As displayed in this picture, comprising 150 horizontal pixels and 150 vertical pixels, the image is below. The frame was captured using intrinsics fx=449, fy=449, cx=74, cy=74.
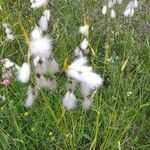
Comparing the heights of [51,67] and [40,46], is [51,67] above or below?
above

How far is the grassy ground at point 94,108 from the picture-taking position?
1.96 meters

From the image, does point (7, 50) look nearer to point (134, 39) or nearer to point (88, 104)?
point (134, 39)

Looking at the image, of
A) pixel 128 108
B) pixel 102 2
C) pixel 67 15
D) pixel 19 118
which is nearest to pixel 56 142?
pixel 19 118

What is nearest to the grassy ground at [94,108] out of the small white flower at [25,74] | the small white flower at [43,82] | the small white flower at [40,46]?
the small white flower at [43,82]

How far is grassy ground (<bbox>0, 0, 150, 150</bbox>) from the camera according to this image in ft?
6.43

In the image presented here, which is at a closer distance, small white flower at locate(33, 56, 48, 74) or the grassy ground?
small white flower at locate(33, 56, 48, 74)

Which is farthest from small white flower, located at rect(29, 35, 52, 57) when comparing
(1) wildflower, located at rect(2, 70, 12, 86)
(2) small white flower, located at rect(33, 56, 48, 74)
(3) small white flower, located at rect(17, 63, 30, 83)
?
(1) wildflower, located at rect(2, 70, 12, 86)

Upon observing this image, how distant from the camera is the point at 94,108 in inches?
82.7

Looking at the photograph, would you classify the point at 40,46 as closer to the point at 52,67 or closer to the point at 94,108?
the point at 52,67

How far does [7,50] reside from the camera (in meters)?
2.79

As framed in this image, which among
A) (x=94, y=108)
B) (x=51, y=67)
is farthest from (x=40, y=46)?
(x=94, y=108)

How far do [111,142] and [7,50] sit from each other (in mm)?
1120

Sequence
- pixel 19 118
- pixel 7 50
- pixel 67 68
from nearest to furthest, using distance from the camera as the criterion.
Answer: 1. pixel 67 68
2. pixel 19 118
3. pixel 7 50

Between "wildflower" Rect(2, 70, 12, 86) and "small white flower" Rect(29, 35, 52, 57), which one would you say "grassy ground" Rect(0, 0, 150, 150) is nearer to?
"wildflower" Rect(2, 70, 12, 86)
